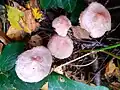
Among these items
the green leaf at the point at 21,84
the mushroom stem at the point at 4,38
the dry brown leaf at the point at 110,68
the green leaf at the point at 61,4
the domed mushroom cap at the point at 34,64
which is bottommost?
the dry brown leaf at the point at 110,68

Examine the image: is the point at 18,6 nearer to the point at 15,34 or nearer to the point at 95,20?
the point at 15,34

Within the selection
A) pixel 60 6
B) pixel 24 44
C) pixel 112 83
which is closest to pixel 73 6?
pixel 60 6

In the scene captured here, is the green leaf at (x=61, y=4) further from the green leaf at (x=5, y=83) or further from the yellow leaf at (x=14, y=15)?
the green leaf at (x=5, y=83)

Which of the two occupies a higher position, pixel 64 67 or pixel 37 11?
pixel 37 11

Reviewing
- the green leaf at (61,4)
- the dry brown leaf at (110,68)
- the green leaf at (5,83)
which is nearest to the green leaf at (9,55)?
the green leaf at (5,83)

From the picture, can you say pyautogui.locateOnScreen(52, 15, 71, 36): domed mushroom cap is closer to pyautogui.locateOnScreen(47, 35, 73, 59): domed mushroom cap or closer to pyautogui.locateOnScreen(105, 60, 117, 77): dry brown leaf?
pyautogui.locateOnScreen(47, 35, 73, 59): domed mushroom cap

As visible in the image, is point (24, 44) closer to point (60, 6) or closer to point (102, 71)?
point (60, 6)
